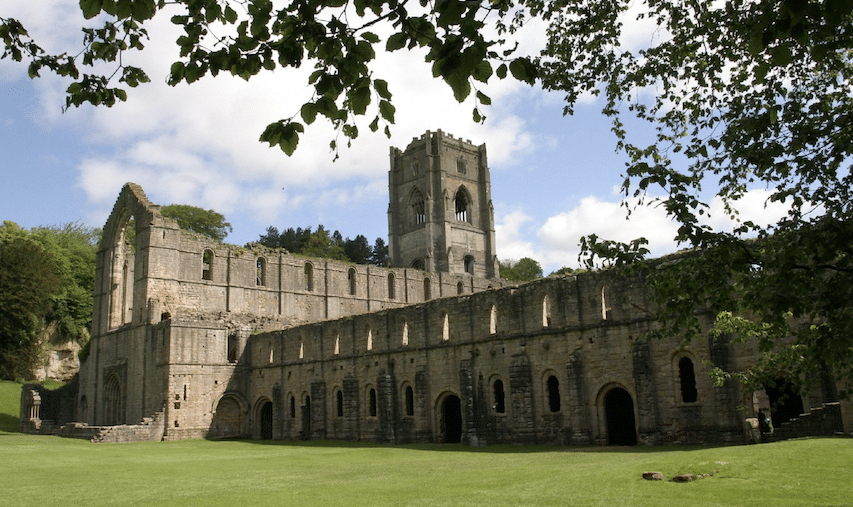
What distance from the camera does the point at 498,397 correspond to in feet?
95.8

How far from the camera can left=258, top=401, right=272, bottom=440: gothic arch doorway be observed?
4291cm

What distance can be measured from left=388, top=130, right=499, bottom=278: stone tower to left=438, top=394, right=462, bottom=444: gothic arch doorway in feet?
122

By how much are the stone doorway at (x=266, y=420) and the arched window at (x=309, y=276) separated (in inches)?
440

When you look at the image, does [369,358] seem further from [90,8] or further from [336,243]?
[336,243]

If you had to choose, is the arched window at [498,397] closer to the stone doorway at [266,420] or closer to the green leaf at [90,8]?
the stone doorway at [266,420]

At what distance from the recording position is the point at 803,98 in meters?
10.3

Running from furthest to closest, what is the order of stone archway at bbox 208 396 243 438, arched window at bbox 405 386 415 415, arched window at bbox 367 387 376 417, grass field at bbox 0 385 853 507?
stone archway at bbox 208 396 243 438
arched window at bbox 367 387 376 417
arched window at bbox 405 386 415 415
grass field at bbox 0 385 853 507

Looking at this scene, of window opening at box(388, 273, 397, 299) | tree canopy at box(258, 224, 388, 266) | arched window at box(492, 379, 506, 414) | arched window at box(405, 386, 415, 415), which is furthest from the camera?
tree canopy at box(258, 224, 388, 266)

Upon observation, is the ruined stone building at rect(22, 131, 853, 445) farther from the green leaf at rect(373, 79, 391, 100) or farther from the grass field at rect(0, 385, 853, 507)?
the green leaf at rect(373, 79, 391, 100)

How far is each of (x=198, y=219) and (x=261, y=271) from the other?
2799 centimetres

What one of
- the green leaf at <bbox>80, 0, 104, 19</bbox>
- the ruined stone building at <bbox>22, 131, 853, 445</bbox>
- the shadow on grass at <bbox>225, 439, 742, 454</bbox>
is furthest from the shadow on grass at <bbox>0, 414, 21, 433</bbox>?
the green leaf at <bbox>80, 0, 104, 19</bbox>

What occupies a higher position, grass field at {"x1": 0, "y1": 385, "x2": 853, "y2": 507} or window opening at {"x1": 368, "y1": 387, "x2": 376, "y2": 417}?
window opening at {"x1": 368, "y1": 387, "x2": 376, "y2": 417}

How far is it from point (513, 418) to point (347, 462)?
7058 mm

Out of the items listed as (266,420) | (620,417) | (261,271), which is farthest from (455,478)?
(261,271)
